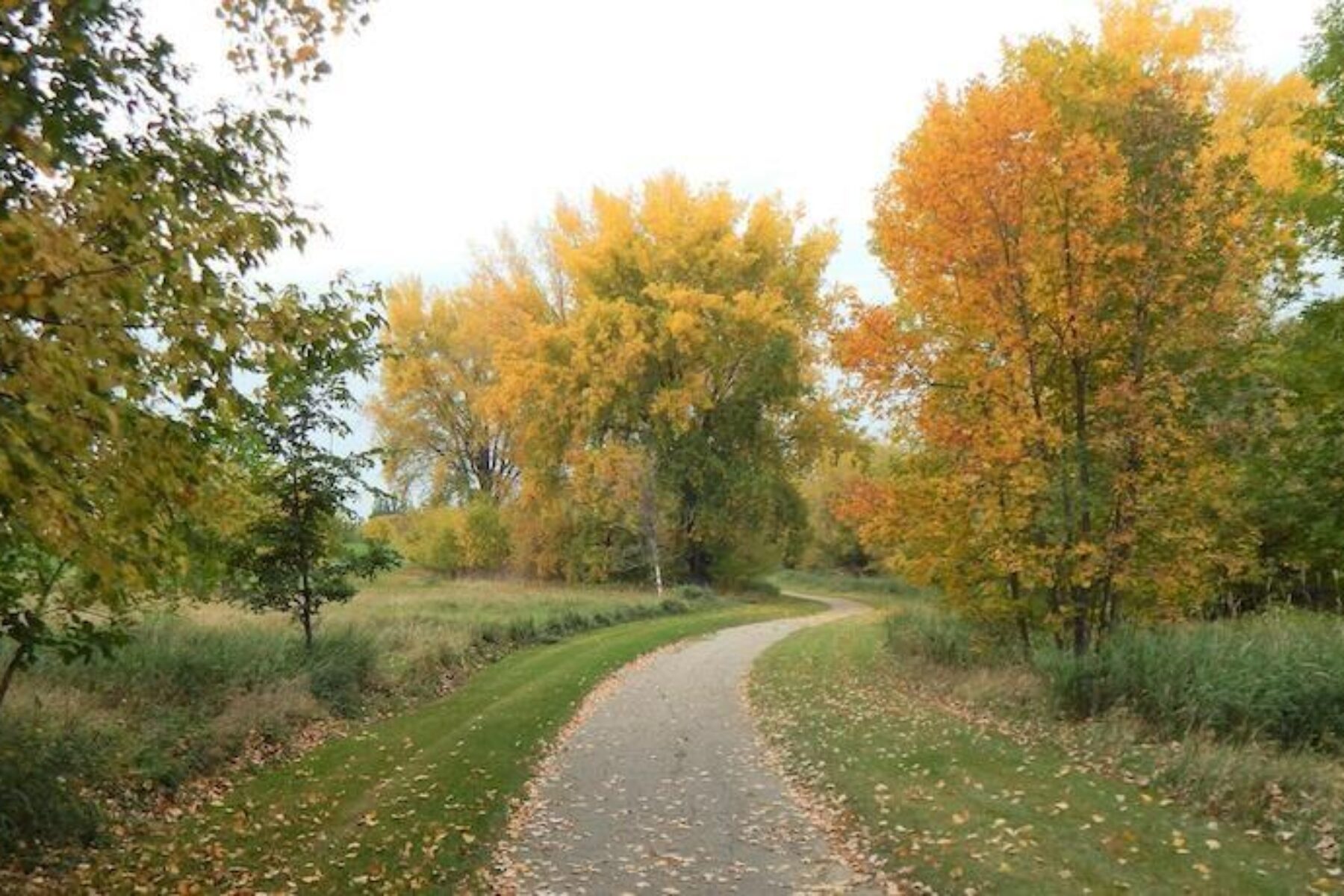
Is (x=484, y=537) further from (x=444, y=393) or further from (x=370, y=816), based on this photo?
(x=370, y=816)

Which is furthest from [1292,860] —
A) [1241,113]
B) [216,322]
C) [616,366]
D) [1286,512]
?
[616,366]

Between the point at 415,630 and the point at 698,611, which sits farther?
the point at 698,611

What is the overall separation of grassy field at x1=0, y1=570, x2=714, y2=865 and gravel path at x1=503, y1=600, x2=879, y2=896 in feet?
11.6

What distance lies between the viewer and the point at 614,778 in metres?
10.3

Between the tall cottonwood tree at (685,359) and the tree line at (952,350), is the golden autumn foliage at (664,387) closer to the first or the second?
the tall cottonwood tree at (685,359)

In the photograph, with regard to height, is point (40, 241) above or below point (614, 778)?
above

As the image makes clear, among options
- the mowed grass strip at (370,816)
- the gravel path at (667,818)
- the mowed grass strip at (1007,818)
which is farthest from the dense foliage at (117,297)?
the mowed grass strip at (1007,818)

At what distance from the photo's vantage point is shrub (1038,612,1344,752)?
957 cm

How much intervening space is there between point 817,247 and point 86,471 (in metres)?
38.0

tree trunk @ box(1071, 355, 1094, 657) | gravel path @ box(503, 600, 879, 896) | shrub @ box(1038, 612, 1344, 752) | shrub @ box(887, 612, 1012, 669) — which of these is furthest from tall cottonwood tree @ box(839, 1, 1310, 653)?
gravel path @ box(503, 600, 879, 896)

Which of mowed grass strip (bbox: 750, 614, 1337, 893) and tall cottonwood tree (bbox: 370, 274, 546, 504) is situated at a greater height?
tall cottonwood tree (bbox: 370, 274, 546, 504)

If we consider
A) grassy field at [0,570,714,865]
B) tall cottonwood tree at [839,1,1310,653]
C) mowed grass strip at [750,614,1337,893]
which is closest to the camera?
mowed grass strip at [750,614,1337,893]

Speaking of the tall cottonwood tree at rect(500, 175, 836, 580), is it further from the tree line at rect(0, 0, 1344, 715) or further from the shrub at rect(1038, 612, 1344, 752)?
the shrub at rect(1038, 612, 1344, 752)

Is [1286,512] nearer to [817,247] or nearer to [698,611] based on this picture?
[698,611]
